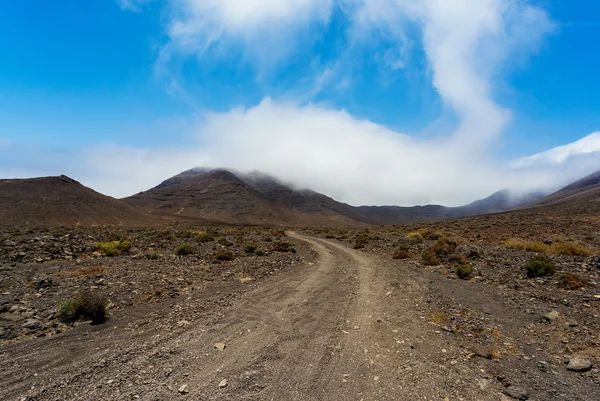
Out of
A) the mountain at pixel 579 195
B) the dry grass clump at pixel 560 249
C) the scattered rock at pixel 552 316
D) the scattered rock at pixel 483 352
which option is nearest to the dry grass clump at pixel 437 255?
the dry grass clump at pixel 560 249

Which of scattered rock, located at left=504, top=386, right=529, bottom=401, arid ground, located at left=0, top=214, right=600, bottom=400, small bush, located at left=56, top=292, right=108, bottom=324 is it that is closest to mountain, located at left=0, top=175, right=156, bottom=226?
arid ground, located at left=0, top=214, right=600, bottom=400

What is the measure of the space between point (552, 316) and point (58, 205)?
114 m

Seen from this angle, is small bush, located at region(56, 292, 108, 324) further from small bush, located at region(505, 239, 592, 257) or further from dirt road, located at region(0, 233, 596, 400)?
small bush, located at region(505, 239, 592, 257)

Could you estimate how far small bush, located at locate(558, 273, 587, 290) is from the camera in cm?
1062

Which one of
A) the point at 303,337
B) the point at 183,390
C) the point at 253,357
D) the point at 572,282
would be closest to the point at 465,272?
the point at 572,282

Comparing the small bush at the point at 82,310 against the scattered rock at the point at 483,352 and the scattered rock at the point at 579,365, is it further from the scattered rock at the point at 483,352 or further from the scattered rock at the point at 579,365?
the scattered rock at the point at 579,365

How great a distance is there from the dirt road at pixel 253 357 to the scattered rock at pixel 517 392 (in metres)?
0.18

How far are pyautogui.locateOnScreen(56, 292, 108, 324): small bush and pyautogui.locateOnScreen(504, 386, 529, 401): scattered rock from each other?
980 cm

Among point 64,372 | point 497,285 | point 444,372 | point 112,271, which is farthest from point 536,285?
point 112,271

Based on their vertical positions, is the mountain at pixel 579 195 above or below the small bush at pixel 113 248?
above

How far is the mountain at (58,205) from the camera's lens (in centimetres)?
7925

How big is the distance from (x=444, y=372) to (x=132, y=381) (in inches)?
231

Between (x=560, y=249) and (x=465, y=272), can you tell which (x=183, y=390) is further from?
(x=560, y=249)

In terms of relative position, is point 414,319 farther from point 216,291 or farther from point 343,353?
point 216,291
